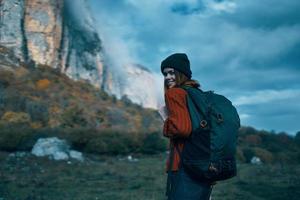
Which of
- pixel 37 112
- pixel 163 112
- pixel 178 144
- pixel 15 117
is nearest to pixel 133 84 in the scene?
pixel 37 112

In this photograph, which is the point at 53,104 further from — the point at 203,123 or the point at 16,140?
the point at 203,123

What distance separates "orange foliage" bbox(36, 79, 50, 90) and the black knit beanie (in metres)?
53.8

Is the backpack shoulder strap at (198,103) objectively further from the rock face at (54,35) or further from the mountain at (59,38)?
the rock face at (54,35)

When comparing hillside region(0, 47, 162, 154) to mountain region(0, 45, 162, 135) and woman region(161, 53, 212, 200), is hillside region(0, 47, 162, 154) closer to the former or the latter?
mountain region(0, 45, 162, 135)

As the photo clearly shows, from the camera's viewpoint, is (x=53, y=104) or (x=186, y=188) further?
(x=53, y=104)

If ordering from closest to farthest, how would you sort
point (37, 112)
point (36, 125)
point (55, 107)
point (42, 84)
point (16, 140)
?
point (16, 140) → point (36, 125) → point (37, 112) → point (55, 107) → point (42, 84)

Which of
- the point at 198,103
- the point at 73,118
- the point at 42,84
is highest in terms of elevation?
the point at 42,84

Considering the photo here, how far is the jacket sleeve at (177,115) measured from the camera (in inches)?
104

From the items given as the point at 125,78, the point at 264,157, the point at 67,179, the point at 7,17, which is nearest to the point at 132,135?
the point at 264,157

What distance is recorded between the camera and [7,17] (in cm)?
6241

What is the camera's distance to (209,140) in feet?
8.65

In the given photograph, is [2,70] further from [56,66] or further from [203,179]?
[203,179]

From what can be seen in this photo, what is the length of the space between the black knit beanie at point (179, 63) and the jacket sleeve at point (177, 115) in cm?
24

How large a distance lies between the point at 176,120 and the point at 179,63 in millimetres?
489
